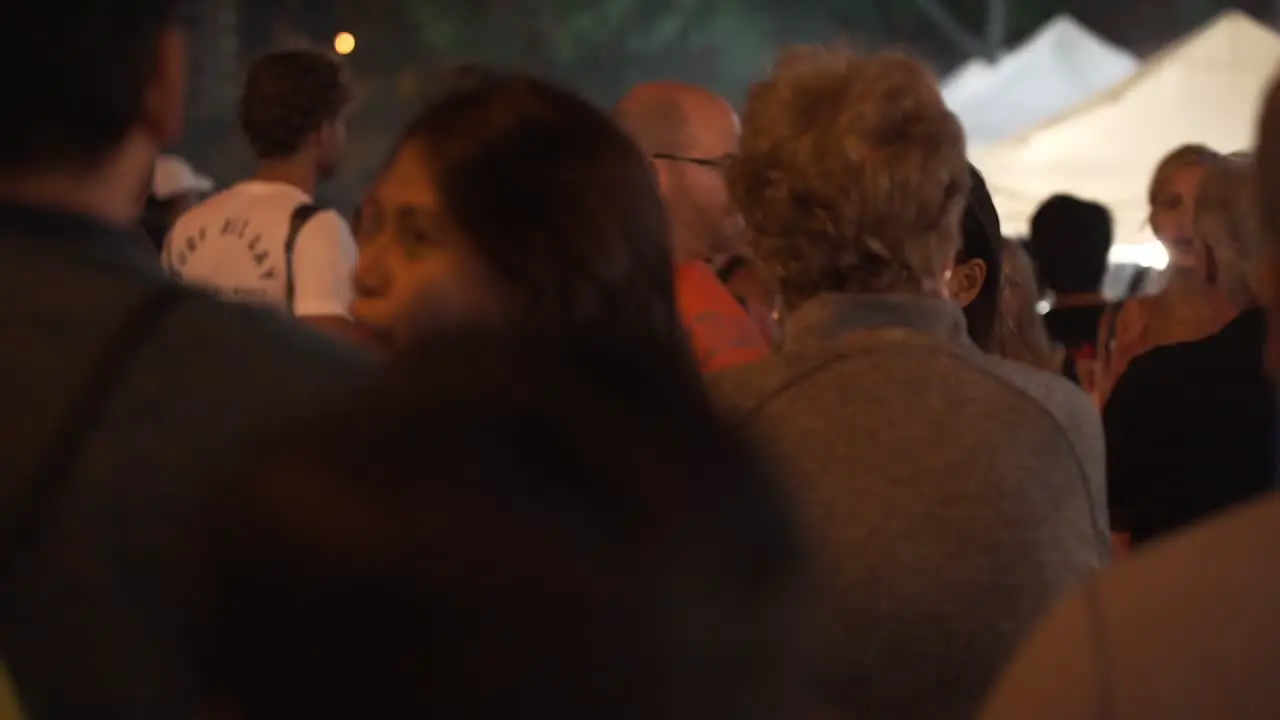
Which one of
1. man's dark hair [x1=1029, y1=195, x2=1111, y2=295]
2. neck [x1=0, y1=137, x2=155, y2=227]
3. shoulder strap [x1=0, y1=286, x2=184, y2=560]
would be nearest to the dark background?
man's dark hair [x1=1029, y1=195, x2=1111, y2=295]

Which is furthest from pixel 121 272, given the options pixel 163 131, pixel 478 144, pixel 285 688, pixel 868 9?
pixel 868 9

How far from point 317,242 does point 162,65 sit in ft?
5.64

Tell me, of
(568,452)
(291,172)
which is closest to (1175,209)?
(291,172)

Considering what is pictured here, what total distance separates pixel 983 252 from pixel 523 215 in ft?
3.70

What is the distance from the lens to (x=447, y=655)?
80cm

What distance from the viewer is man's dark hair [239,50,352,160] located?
3.41 metres

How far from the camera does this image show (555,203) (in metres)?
1.67

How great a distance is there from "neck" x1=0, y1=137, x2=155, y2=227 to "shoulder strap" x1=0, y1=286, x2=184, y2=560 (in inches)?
4.7

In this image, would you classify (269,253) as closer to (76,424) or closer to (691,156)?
(691,156)

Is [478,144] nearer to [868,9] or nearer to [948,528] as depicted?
[948,528]

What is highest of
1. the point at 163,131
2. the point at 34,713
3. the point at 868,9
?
the point at 163,131

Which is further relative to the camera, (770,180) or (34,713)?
(770,180)

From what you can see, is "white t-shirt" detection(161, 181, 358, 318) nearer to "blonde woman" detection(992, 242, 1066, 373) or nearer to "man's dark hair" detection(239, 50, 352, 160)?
"man's dark hair" detection(239, 50, 352, 160)

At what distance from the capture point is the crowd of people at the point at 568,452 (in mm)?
821
